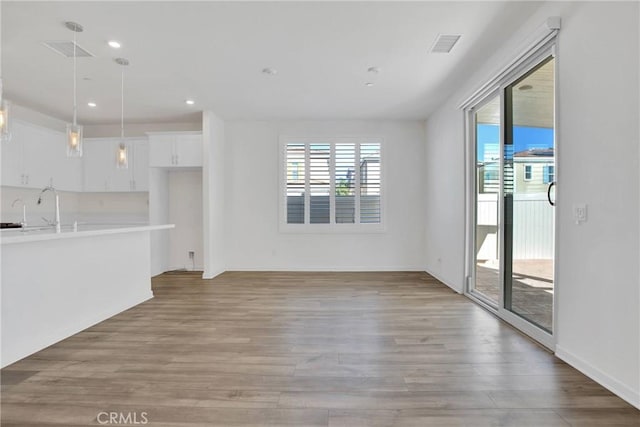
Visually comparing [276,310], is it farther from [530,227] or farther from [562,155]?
[562,155]

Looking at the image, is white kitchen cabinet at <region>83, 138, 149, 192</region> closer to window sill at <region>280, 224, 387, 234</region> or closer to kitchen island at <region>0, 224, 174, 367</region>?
kitchen island at <region>0, 224, 174, 367</region>

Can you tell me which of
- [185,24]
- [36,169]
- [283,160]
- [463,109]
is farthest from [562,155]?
[36,169]

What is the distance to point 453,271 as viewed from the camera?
4.71m

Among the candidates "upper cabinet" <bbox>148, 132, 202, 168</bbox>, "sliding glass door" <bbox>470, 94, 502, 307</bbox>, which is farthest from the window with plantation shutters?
"sliding glass door" <bbox>470, 94, 502, 307</bbox>

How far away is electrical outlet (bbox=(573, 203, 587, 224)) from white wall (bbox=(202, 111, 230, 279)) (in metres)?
4.84

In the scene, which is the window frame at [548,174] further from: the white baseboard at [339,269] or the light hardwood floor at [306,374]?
the white baseboard at [339,269]

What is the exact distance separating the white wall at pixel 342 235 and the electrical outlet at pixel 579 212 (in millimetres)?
3788

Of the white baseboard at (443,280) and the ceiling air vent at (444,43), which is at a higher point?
the ceiling air vent at (444,43)

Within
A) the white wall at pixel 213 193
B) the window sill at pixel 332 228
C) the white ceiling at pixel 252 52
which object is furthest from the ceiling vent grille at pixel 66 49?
the window sill at pixel 332 228

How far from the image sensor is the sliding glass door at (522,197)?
2740 millimetres

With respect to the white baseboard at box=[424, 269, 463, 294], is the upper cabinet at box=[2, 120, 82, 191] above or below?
above

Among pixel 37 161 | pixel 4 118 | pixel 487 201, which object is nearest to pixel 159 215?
pixel 37 161

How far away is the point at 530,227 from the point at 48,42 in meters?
5.10

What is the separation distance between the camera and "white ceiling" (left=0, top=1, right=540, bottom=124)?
2.69 metres
